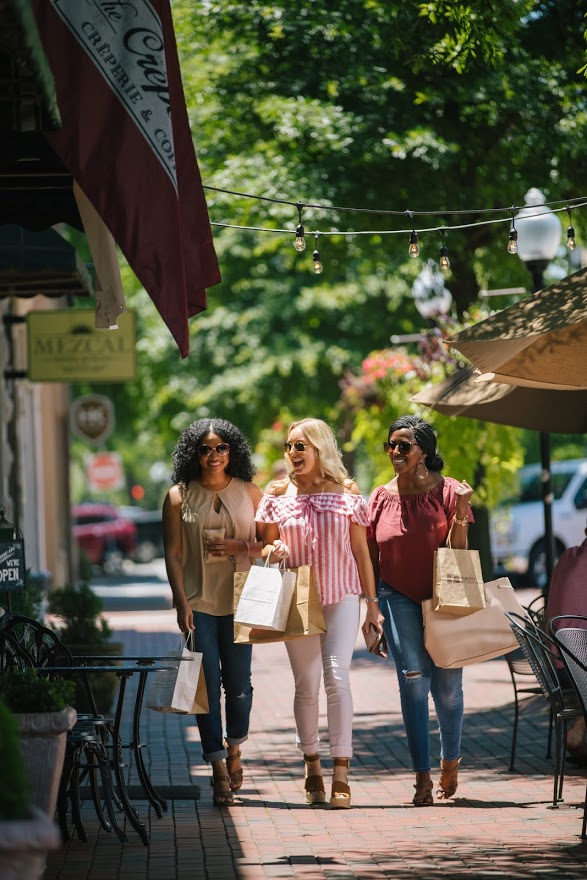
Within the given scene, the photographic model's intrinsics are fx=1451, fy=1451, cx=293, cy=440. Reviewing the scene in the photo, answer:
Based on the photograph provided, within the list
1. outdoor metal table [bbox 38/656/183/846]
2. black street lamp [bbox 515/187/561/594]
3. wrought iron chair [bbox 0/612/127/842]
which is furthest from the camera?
black street lamp [bbox 515/187/561/594]

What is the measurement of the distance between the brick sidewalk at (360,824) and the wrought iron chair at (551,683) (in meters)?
0.22

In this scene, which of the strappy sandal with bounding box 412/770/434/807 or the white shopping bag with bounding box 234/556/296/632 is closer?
the white shopping bag with bounding box 234/556/296/632

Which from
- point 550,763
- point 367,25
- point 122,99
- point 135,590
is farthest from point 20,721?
point 135,590

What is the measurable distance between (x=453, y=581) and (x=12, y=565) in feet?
9.10

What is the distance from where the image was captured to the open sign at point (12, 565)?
852 cm

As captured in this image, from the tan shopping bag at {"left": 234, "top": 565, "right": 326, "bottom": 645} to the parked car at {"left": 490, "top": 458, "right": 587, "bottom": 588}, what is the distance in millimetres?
16555

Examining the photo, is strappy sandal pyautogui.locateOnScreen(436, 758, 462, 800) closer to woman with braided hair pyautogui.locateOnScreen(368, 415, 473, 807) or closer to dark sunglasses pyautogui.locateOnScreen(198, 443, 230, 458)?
woman with braided hair pyautogui.locateOnScreen(368, 415, 473, 807)

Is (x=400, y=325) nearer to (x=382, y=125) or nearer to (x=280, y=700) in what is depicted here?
(x=382, y=125)

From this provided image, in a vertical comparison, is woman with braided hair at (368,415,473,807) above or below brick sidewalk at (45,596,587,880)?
above

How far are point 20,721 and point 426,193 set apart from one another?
9117 mm

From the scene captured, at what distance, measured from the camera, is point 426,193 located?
13.4m

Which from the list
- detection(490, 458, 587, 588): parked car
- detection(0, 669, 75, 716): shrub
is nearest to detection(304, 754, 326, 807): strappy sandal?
detection(0, 669, 75, 716): shrub

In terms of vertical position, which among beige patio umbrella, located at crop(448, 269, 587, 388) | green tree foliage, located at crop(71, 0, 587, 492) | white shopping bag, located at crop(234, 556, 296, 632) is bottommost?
white shopping bag, located at crop(234, 556, 296, 632)

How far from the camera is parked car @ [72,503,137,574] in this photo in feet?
128
